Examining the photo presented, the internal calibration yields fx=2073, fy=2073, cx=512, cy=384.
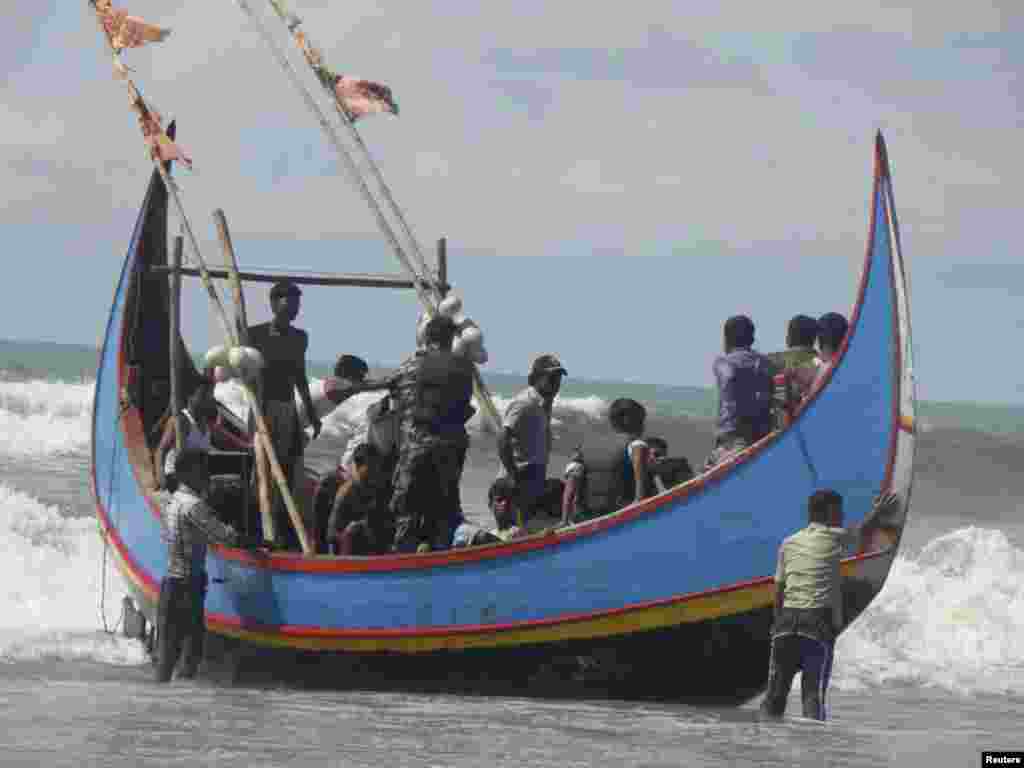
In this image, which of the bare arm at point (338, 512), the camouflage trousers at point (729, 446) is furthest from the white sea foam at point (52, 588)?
the camouflage trousers at point (729, 446)

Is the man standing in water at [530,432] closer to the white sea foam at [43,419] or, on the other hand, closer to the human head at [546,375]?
the human head at [546,375]

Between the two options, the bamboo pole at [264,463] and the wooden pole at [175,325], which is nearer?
the bamboo pole at [264,463]

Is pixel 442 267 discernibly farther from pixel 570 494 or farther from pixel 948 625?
pixel 948 625

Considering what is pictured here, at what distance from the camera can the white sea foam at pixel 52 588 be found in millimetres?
15664

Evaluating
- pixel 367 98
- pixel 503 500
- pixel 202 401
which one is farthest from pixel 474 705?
pixel 367 98

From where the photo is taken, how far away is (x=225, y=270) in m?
14.1

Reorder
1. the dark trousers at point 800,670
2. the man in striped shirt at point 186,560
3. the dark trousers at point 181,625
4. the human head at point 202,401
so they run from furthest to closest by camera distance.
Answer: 1. the human head at point 202,401
2. the dark trousers at point 181,625
3. the man in striped shirt at point 186,560
4. the dark trousers at point 800,670

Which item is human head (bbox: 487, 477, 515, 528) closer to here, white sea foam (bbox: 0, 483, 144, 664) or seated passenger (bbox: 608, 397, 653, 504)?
seated passenger (bbox: 608, 397, 653, 504)

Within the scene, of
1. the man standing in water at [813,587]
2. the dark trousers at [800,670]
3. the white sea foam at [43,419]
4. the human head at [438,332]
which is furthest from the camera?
the white sea foam at [43,419]

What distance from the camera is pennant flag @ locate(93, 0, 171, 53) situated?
628 inches

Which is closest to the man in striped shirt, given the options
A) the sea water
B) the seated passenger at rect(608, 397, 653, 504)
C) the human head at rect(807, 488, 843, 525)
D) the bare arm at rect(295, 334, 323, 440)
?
the sea water

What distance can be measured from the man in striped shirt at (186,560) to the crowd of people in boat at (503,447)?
509 mm

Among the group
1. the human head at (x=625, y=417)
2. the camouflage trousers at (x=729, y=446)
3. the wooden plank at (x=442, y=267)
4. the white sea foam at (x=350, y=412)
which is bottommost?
the camouflage trousers at (x=729, y=446)

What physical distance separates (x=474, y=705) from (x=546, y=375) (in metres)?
1.96
